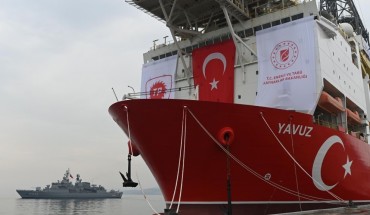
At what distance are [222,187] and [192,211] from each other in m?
1.13

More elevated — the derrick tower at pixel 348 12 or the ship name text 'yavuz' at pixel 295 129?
the derrick tower at pixel 348 12

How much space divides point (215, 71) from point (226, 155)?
5813 millimetres

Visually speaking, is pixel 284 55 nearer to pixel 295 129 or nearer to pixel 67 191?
pixel 295 129

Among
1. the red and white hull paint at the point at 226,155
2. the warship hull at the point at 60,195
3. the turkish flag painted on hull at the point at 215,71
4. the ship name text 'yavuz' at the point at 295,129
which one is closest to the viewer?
the red and white hull paint at the point at 226,155

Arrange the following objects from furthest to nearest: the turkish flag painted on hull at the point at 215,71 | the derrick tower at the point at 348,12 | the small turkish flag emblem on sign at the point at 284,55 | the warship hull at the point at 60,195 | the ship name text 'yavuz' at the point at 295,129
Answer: the warship hull at the point at 60,195
the derrick tower at the point at 348,12
the turkish flag painted on hull at the point at 215,71
the small turkish flag emblem on sign at the point at 284,55
the ship name text 'yavuz' at the point at 295,129

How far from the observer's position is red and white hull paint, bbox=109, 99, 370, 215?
10.5m

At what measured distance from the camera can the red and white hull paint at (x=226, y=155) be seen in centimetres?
1046

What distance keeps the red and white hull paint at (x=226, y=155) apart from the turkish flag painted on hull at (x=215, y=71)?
387 centimetres

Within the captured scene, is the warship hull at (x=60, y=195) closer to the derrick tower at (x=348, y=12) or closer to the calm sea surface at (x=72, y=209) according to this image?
the calm sea surface at (x=72, y=209)

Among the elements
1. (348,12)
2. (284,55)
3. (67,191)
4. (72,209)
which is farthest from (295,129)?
(67,191)

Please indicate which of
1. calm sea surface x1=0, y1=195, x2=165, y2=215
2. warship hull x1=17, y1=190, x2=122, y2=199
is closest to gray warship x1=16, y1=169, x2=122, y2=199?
warship hull x1=17, y1=190, x2=122, y2=199

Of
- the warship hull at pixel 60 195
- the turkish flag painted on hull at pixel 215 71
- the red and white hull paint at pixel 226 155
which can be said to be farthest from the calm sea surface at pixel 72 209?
the red and white hull paint at pixel 226 155

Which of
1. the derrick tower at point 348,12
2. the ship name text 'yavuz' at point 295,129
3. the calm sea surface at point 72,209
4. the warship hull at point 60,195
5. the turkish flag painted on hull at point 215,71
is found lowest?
the calm sea surface at point 72,209

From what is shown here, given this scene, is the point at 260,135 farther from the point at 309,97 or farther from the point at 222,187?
the point at 309,97
